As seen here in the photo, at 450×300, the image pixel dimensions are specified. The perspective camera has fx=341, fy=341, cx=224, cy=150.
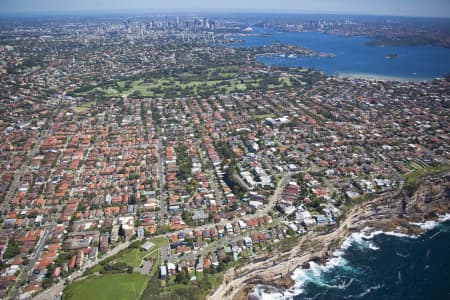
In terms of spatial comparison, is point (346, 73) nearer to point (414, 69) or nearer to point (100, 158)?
point (414, 69)

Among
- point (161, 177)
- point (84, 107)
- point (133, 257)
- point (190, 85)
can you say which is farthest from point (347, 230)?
point (190, 85)

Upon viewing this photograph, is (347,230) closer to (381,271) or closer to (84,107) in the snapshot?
(381,271)

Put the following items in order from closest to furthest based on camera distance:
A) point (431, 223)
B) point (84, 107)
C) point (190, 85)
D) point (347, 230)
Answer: point (347, 230) < point (431, 223) < point (84, 107) < point (190, 85)

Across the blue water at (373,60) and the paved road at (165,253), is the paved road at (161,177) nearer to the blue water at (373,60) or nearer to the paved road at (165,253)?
the paved road at (165,253)

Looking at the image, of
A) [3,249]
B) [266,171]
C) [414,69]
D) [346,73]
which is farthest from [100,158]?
[414,69]

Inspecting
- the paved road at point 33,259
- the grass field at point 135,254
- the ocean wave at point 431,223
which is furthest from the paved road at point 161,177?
the ocean wave at point 431,223

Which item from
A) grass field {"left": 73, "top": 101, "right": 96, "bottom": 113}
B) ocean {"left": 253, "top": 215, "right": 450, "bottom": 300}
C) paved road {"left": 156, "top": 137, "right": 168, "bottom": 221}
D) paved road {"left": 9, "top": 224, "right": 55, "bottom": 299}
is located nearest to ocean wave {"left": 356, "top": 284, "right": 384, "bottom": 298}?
ocean {"left": 253, "top": 215, "right": 450, "bottom": 300}
